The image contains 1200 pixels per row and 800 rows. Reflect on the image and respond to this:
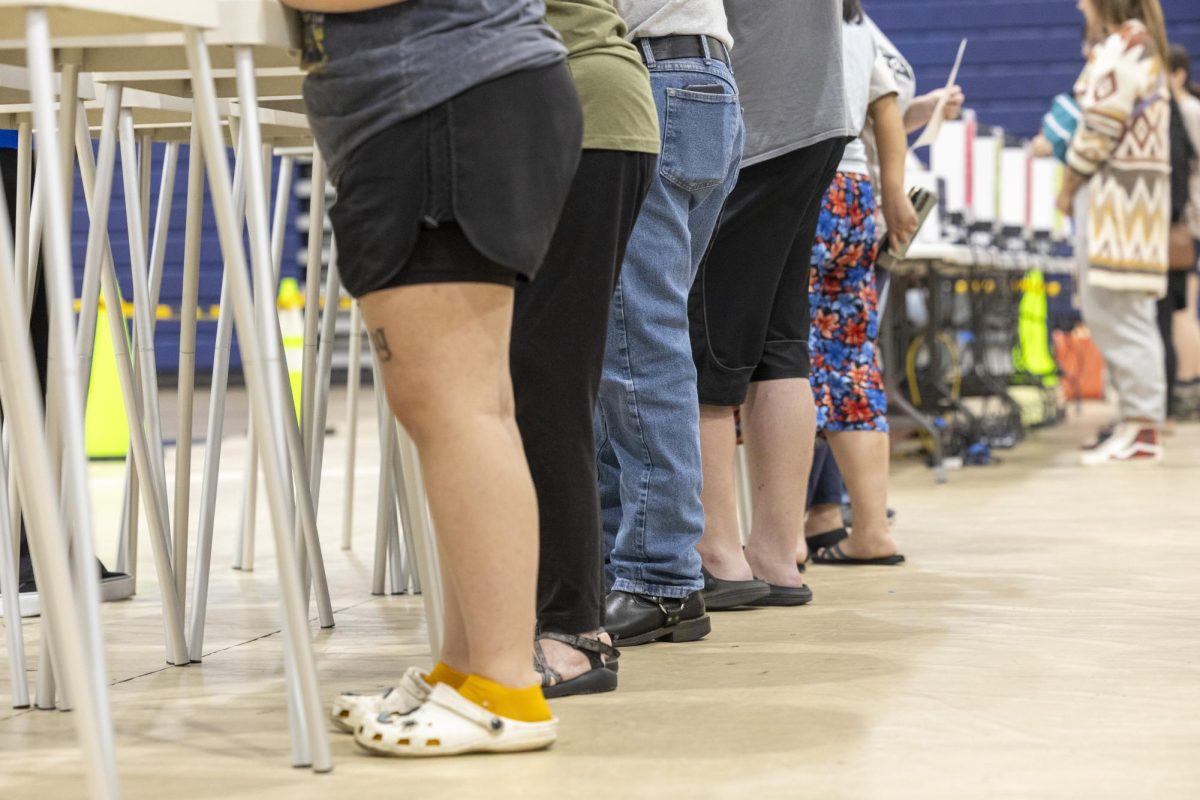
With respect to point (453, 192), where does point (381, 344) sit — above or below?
below

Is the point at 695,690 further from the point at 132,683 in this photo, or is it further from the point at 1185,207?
the point at 1185,207

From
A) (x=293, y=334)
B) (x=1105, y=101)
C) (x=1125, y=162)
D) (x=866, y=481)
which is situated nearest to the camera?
(x=866, y=481)

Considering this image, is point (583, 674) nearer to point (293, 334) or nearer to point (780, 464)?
point (780, 464)

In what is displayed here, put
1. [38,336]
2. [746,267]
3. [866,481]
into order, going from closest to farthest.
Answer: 1. [746,267]
2. [38,336]
3. [866,481]

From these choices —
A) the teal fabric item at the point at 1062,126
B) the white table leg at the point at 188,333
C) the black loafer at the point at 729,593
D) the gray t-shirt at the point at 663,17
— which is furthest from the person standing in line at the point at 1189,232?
the white table leg at the point at 188,333

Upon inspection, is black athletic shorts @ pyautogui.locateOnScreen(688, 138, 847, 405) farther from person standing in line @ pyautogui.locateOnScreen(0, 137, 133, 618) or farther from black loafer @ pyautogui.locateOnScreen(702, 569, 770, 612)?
person standing in line @ pyautogui.locateOnScreen(0, 137, 133, 618)

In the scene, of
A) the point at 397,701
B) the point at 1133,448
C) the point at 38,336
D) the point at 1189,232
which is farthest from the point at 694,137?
the point at 1189,232

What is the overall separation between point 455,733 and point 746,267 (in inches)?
40.0

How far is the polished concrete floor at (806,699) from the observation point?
4.72ft

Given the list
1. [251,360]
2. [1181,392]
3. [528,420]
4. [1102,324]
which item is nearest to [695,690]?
[528,420]

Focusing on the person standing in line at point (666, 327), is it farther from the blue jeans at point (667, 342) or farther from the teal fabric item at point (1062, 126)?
the teal fabric item at point (1062, 126)

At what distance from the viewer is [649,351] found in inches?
78.5

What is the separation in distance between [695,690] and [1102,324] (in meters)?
3.51

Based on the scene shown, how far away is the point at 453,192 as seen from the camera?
1.42 m
